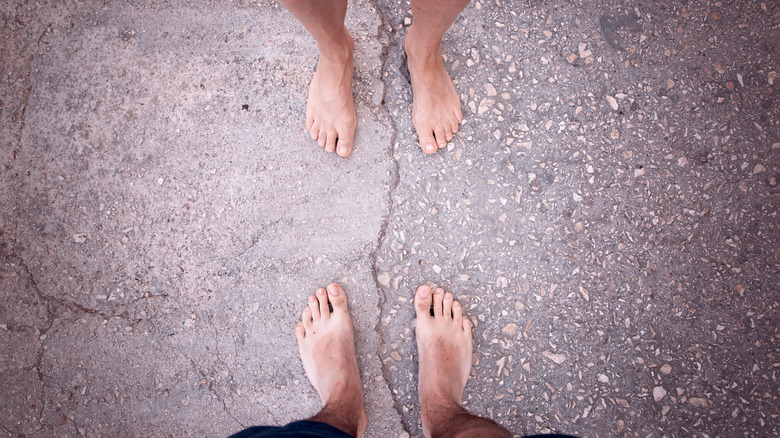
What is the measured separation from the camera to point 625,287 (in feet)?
5.99

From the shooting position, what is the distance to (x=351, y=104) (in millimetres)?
1819

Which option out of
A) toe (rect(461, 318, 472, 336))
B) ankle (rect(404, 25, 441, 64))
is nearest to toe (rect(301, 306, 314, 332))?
toe (rect(461, 318, 472, 336))

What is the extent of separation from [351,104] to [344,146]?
7.4 inches

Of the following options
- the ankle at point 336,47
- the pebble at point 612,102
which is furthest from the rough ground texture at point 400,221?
the ankle at point 336,47

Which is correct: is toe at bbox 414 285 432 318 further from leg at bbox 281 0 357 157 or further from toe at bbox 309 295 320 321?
leg at bbox 281 0 357 157

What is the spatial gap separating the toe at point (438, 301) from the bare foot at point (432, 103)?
2.04 feet

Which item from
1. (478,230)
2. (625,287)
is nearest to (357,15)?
(478,230)

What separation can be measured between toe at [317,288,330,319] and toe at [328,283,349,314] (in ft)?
0.08

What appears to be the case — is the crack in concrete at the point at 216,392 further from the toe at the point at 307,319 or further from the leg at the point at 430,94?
the leg at the point at 430,94

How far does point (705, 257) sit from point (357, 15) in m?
1.91

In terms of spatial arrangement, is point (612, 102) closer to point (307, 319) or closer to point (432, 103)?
point (432, 103)

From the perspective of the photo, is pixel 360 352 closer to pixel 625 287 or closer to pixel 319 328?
pixel 319 328

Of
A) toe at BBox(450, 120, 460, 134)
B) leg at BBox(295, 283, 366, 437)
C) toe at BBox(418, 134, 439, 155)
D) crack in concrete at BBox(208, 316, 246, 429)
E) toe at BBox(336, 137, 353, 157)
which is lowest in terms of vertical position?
crack in concrete at BBox(208, 316, 246, 429)

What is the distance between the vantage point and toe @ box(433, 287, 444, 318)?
1.79 meters
